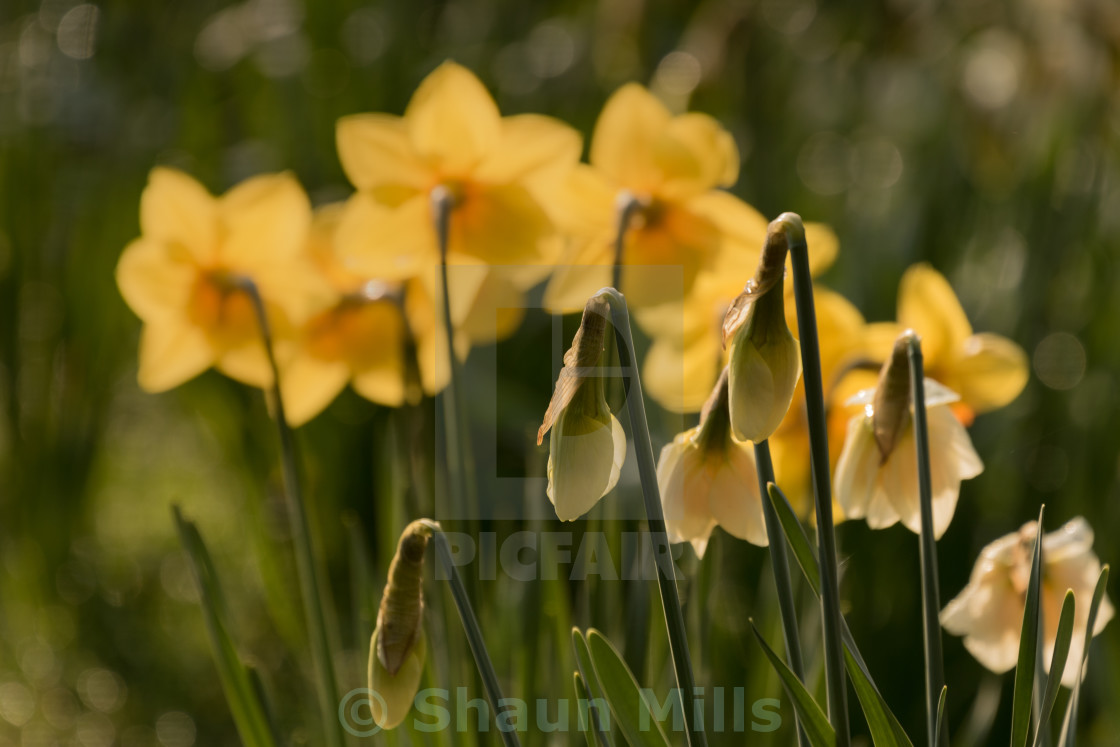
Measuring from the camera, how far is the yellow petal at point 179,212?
2.12 feet

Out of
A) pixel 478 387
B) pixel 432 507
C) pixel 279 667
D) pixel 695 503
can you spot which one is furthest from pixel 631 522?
pixel 279 667

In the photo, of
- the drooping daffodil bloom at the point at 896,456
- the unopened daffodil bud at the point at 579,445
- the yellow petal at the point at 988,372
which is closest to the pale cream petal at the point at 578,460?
the unopened daffodil bud at the point at 579,445

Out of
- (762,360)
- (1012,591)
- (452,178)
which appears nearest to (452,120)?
(452,178)

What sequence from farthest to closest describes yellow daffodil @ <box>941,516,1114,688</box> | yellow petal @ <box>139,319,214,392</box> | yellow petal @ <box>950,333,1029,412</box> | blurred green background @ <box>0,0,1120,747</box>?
blurred green background @ <box>0,0,1120,747</box>
yellow petal @ <box>139,319,214,392</box>
yellow petal @ <box>950,333,1029,412</box>
yellow daffodil @ <box>941,516,1114,688</box>

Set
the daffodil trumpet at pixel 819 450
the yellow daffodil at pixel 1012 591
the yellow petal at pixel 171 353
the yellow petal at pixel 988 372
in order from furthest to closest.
→ the yellow petal at pixel 171 353 → the yellow petal at pixel 988 372 → the yellow daffodil at pixel 1012 591 → the daffodil trumpet at pixel 819 450

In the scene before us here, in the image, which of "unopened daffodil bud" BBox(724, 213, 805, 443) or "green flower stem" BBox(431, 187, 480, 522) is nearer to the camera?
"unopened daffodil bud" BBox(724, 213, 805, 443)

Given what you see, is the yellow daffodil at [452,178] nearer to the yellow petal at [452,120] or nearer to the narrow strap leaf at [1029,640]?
the yellow petal at [452,120]

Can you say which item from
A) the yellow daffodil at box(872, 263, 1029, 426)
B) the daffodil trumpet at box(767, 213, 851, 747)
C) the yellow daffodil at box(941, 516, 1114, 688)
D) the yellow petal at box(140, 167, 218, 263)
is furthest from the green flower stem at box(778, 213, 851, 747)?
the yellow petal at box(140, 167, 218, 263)

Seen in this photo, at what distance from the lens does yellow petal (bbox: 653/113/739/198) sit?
23.1 inches

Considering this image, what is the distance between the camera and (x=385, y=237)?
62 cm

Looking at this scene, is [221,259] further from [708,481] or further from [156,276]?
[708,481]

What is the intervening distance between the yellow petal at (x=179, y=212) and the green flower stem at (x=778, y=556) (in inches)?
18.5

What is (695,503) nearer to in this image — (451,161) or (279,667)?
(451,161)

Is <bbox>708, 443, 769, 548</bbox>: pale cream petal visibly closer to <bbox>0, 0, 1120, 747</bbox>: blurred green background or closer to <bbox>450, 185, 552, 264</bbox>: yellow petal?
<bbox>0, 0, 1120, 747</bbox>: blurred green background
